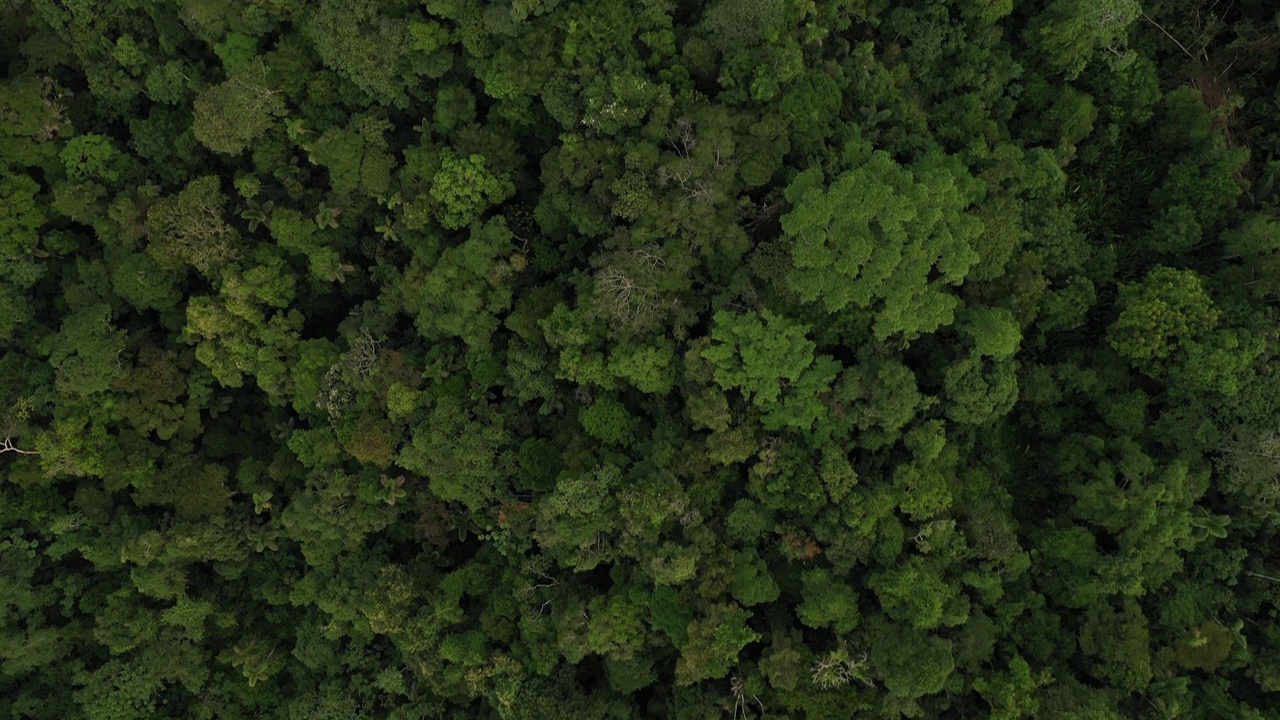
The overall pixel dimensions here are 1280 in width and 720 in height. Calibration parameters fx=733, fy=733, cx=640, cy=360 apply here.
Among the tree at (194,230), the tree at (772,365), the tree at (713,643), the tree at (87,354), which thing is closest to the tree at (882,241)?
the tree at (772,365)

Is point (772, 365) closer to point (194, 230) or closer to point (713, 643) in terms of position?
point (713, 643)

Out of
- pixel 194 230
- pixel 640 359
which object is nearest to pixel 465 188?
pixel 640 359

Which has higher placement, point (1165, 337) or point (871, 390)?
point (1165, 337)

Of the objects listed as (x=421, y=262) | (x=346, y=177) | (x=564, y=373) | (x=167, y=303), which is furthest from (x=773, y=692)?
(x=167, y=303)

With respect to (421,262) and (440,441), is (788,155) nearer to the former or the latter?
(421,262)

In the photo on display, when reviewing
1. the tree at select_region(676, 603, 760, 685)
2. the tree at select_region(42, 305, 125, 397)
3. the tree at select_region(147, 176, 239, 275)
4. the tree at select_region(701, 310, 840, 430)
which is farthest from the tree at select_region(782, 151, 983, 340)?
the tree at select_region(42, 305, 125, 397)

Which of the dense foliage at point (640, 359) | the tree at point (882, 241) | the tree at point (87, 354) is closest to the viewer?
the tree at point (882, 241)

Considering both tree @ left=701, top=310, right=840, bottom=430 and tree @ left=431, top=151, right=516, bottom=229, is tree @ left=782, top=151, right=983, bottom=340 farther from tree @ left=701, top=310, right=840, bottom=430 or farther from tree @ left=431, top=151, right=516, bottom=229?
tree @ left=431, top=151, right=516, bottom=229

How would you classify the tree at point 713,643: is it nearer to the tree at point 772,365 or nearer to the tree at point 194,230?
the tree at point 772,365
